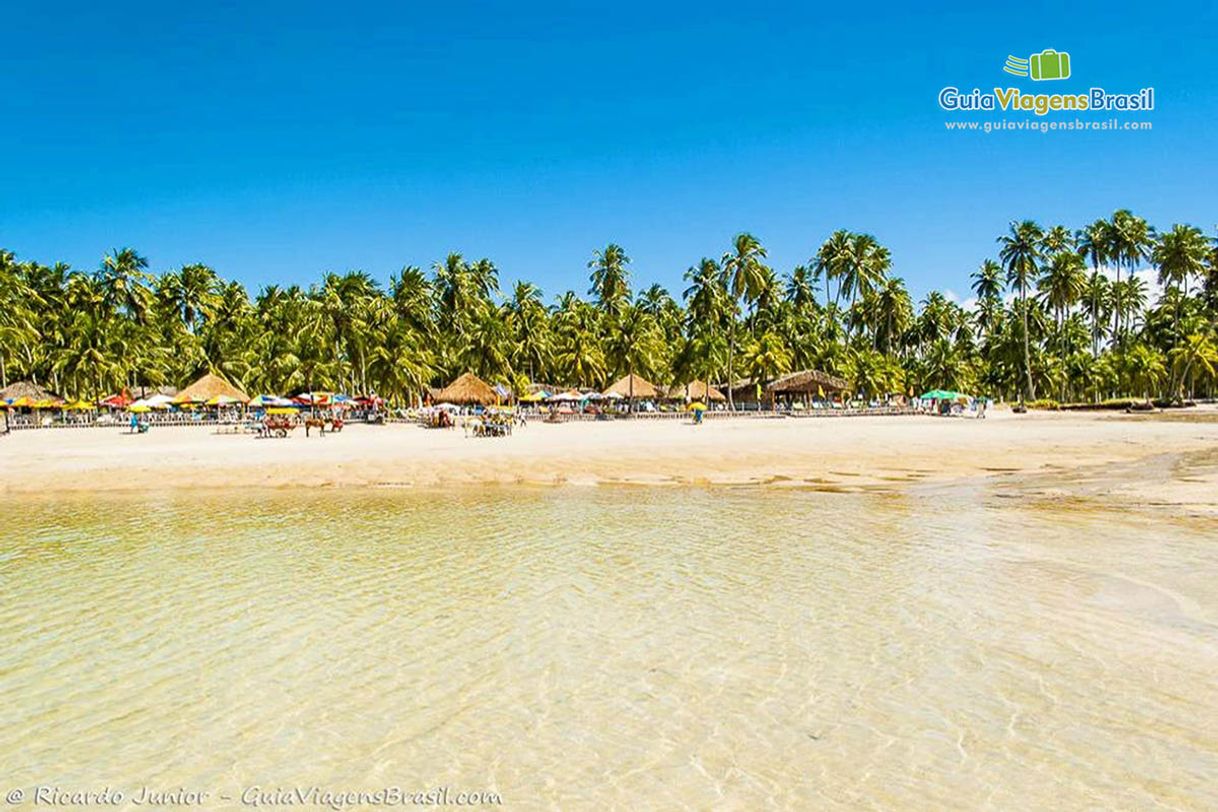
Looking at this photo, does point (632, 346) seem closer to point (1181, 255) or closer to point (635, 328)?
point (635, 328)

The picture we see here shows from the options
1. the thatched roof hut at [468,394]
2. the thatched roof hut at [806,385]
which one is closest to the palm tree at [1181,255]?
the thatched roof hut at [806,385]

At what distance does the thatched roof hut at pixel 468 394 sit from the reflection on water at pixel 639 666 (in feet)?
147

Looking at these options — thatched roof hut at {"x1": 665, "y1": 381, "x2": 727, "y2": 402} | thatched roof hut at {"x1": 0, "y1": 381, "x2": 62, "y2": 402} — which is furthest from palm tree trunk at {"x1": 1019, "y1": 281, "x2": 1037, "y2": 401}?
thatched roof hut at {"x1": 0, "y1": 381, "x2": 62, "y2": 402}

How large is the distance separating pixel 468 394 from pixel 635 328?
53.1ft

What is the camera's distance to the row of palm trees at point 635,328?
59344 mm

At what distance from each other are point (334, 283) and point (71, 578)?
2513 inches

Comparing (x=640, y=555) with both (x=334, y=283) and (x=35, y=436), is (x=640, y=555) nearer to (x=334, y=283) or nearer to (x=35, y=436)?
(x=35, y=436)

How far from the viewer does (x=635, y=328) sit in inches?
2552

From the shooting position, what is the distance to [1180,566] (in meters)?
8.63

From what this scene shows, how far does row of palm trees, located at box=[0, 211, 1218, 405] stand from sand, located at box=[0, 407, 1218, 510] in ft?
90.5

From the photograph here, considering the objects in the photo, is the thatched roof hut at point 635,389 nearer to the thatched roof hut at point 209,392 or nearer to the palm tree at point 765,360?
the palm tree at point 765,360

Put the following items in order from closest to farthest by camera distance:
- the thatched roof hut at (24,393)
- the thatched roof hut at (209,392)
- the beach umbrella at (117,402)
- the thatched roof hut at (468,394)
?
the beach umbrella at (117,402), the thatched roof hut at (209,392), the thatched roof hut at (24,393), the thatched roof hut at (468,394)

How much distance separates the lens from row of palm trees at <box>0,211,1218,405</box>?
2336 inches

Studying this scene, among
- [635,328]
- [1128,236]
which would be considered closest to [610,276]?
[635,328]
